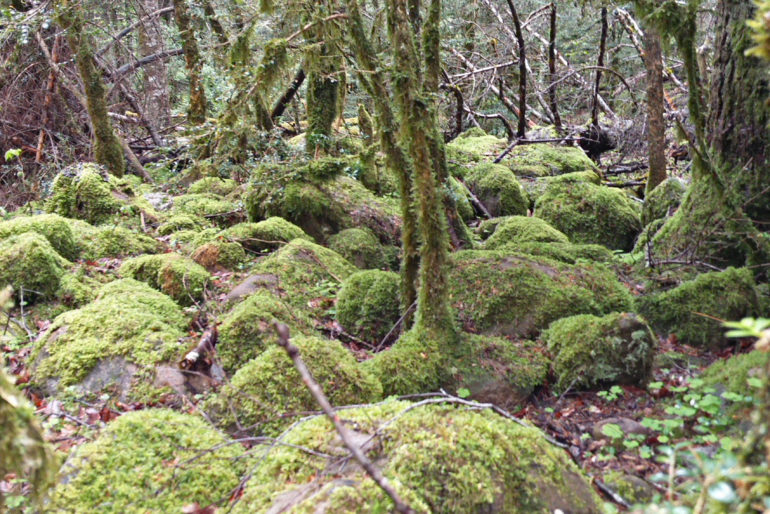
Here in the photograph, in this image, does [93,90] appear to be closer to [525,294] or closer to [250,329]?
[250,329]

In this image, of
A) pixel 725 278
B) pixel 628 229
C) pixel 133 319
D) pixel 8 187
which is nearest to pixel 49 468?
pixel 133 319

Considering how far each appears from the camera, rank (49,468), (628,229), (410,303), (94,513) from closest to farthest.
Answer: (49,468) < (94,513) < (410,303) < (628,229)

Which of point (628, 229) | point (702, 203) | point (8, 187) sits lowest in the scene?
point (628, 229)

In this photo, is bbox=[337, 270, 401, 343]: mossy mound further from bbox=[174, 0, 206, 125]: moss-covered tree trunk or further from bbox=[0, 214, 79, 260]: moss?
bbox=[174, 0, 206, 125]: moss-covered tree trunk

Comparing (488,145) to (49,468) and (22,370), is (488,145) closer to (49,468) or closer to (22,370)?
(22,370)

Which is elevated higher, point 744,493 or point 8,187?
point 8,187

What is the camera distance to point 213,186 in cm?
962

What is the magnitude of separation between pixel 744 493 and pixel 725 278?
12.0 feet

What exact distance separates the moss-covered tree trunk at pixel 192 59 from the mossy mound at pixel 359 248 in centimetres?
526

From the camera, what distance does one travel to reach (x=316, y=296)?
18.0ft

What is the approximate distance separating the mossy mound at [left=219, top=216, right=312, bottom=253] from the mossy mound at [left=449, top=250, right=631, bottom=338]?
2.53 meters

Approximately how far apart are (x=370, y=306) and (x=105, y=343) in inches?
90.1

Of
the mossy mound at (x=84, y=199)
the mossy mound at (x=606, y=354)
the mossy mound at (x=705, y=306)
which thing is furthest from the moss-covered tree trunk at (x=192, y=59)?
the mossy mound at (x=705, y=306)

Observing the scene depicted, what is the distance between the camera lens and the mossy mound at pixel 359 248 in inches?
263
